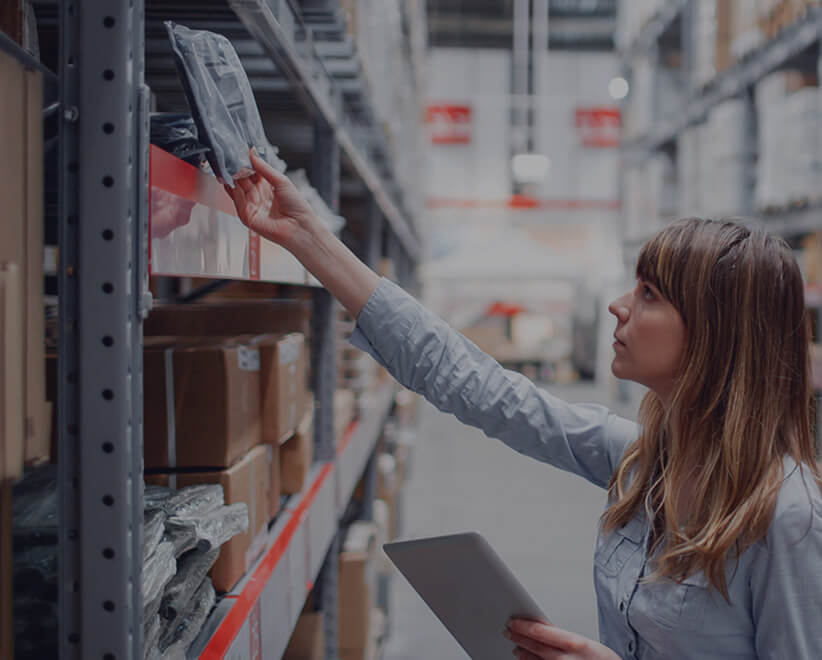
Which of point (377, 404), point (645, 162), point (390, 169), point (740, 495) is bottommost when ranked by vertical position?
point (377, 404)

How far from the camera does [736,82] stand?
487 cm

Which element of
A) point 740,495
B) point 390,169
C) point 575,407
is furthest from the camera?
point 390,169

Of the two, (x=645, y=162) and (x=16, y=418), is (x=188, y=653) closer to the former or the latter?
(x=16, y=418)

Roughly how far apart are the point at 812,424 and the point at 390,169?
254 centimetres

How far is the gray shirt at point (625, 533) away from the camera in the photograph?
3.52 feet

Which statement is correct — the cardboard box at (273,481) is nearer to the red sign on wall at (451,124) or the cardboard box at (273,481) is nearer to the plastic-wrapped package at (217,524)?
the plastic-wrapped package at (217,524)

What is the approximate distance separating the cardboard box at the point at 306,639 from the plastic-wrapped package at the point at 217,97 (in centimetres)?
134

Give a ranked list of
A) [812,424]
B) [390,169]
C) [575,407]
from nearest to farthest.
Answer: [812,424], [575,407], [390,169]

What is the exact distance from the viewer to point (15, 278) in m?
0.68

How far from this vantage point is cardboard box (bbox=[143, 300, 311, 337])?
6.06 feet

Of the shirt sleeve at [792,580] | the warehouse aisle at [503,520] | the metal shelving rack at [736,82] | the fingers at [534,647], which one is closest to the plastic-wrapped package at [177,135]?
the fingers at [534,647]

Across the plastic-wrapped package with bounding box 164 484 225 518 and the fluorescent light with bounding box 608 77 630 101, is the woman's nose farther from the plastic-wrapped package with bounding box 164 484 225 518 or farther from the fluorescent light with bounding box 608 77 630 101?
the fluorescent light with bounding box 608 77 630 101

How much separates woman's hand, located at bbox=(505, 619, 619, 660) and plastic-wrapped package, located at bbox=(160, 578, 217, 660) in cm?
44

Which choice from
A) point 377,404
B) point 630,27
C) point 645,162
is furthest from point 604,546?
point 630,27
